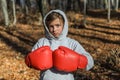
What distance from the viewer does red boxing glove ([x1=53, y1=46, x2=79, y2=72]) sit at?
3922 millimetres

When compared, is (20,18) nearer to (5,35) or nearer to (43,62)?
(5,35)

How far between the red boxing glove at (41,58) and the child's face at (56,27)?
215mm

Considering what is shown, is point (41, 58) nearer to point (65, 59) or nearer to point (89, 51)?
point (65, 59)

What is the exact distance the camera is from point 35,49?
4.17 m

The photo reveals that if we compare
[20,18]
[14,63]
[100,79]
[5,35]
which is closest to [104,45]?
[14,63]

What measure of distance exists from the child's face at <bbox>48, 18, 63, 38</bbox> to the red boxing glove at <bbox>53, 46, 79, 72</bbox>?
0.19 meters

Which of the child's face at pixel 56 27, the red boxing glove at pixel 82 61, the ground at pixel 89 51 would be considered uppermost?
the child's face at pixel 56 27

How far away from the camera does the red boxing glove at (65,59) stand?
12.9ft

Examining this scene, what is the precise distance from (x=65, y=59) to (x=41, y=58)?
288 mm

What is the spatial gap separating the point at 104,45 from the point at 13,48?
13.2ft

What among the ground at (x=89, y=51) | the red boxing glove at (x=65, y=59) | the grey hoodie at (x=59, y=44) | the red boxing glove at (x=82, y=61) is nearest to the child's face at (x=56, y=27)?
the grey hoodie at (x=59, y=44)

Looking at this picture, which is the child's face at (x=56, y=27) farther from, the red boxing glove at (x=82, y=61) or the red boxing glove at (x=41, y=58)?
the red boxing glove at (x=82, y=61)

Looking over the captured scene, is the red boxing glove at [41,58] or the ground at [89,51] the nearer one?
the red boxing glove at [41,58]

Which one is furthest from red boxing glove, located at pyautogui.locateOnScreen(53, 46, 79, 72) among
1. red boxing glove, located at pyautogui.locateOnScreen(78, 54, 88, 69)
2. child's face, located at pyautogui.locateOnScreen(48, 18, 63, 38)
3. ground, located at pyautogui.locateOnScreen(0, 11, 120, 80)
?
ground, located at pyautogui.locateOnScreen(0, 11, 120, 80)
